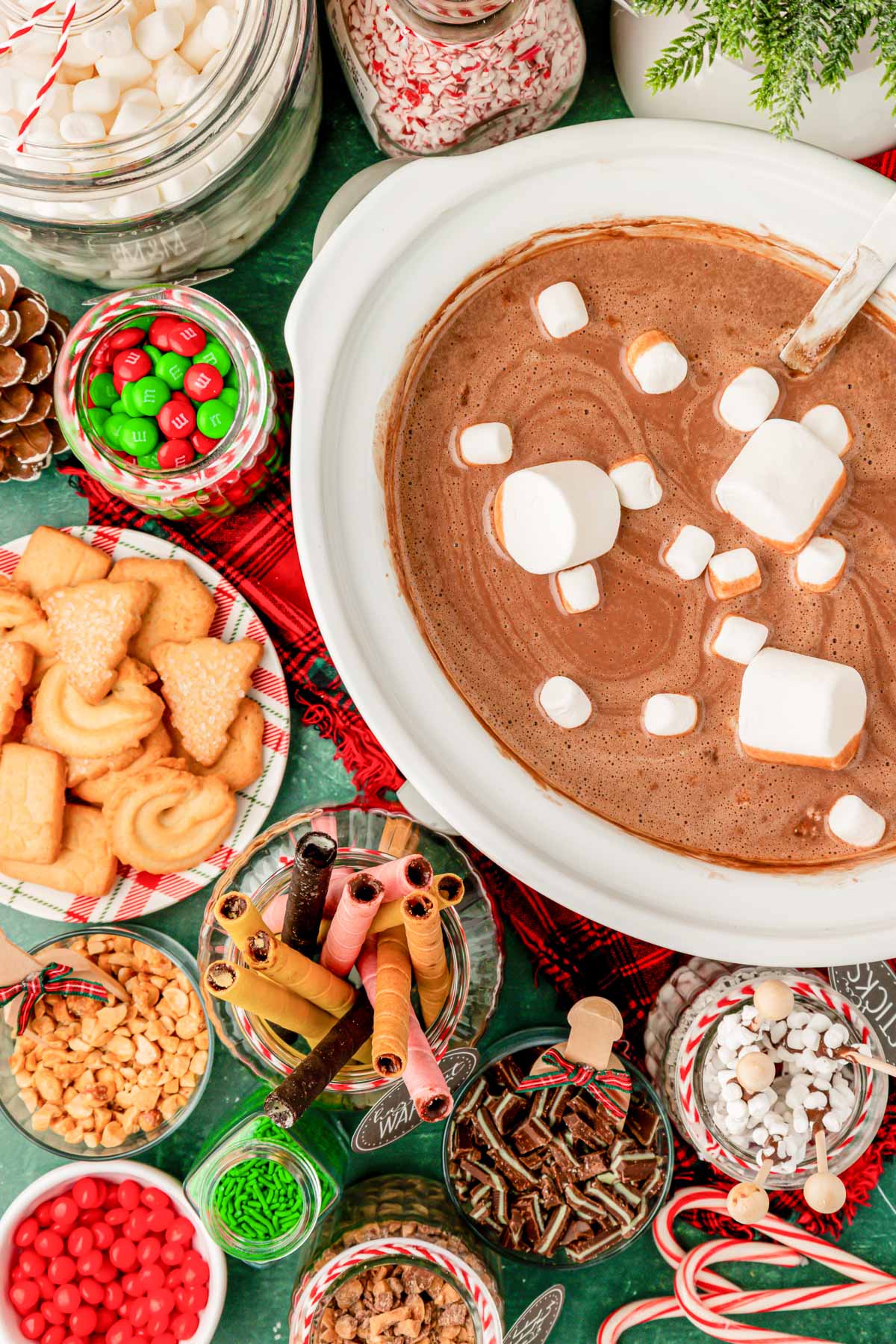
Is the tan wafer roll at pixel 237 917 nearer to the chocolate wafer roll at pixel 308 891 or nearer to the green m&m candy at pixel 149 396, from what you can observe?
the chocolate wafer roll at pixel 308 891

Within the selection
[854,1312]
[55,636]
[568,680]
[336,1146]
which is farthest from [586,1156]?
[55,636]

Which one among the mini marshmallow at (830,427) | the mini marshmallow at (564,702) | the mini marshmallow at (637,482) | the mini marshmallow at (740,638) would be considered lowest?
the mini marshmallow at (564,702)

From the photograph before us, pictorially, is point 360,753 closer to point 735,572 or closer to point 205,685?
point 205,685

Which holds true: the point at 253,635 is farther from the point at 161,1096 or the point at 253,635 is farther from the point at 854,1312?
the point at 854,1312

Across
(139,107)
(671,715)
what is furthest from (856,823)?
(139,107)

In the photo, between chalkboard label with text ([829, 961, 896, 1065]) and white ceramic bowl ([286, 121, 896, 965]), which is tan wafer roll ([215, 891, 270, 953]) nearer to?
white ceramic bowl ([286, 121, 896, 965])

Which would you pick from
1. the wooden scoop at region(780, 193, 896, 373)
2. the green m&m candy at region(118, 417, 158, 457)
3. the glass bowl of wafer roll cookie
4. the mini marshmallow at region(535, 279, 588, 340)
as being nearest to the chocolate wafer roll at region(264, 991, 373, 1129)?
the glass bowl of wafer roll cookie

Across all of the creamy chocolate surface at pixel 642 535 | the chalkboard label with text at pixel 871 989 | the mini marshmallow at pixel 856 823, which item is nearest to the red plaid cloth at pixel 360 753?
the chalkboard label with text at pixel 871 989
